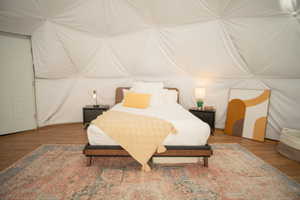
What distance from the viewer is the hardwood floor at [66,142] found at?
2.61 meters

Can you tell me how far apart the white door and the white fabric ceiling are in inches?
8.4

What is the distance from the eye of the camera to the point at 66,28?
12.9 feet

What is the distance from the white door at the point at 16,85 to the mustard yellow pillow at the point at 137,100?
2576mm

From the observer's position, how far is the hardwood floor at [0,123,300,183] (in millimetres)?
2607

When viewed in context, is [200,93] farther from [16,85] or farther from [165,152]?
[16,85]

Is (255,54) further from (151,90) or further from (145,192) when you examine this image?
(145,192)

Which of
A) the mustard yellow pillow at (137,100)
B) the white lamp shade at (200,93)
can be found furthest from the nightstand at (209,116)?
the mustard yellow pillow at (137,100)

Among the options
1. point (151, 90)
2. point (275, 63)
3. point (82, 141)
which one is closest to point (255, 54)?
point (275, 63)

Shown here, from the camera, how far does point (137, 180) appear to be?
2.18m

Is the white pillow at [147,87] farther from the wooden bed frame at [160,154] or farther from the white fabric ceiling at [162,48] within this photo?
the wooden bed frame at [160,154]

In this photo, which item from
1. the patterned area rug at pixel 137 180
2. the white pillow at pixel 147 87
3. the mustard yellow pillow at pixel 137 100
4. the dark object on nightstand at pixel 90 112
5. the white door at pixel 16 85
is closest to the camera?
the patterned area rug at pixel 137 180

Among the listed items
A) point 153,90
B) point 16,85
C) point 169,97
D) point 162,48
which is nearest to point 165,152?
point 169,97

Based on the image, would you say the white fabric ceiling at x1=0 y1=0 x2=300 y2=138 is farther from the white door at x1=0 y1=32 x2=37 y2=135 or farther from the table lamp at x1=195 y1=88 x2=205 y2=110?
the table lamp at x1=195 y1=88 x2=205 y2=110

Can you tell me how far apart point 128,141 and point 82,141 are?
1590 mm
